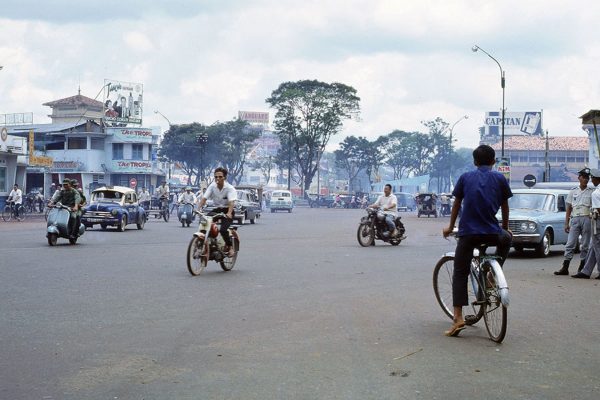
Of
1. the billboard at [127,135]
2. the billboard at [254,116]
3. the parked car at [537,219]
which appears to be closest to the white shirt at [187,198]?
the parked car at [537,219]

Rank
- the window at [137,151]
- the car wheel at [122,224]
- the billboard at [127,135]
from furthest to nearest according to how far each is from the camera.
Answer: the window at [137,151] < the billboard at [127,135] < the car wheel at [122,224]

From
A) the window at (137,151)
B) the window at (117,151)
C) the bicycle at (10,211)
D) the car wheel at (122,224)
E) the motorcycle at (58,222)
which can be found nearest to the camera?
the motorcycle at (58,222)

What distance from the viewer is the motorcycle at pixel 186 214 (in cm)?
3325

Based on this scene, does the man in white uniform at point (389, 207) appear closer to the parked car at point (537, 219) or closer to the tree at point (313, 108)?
the parked car at point (537, 219)

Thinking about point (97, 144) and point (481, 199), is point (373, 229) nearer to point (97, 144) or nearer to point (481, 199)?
point (481, 199)

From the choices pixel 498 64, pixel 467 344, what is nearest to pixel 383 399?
pixel 467 344

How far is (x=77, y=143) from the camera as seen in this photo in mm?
68875

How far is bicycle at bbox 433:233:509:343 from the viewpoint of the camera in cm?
701

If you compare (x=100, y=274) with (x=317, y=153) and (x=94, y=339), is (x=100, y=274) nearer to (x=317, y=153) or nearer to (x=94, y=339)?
(x=94, y=339)

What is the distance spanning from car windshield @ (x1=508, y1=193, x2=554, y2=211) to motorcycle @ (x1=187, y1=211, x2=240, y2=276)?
347 inches

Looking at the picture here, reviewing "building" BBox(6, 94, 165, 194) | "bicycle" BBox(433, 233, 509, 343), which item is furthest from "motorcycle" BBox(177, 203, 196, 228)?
"building" BBox(6, 94, 165, 194)

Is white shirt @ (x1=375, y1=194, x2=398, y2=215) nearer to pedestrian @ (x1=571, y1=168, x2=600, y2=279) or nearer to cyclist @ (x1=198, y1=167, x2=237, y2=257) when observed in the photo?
pedestrian @ (x1=571, y1=168, x2=600, y2=279)

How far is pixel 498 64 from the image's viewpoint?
44.5 metres

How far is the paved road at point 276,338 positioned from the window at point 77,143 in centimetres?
5728
